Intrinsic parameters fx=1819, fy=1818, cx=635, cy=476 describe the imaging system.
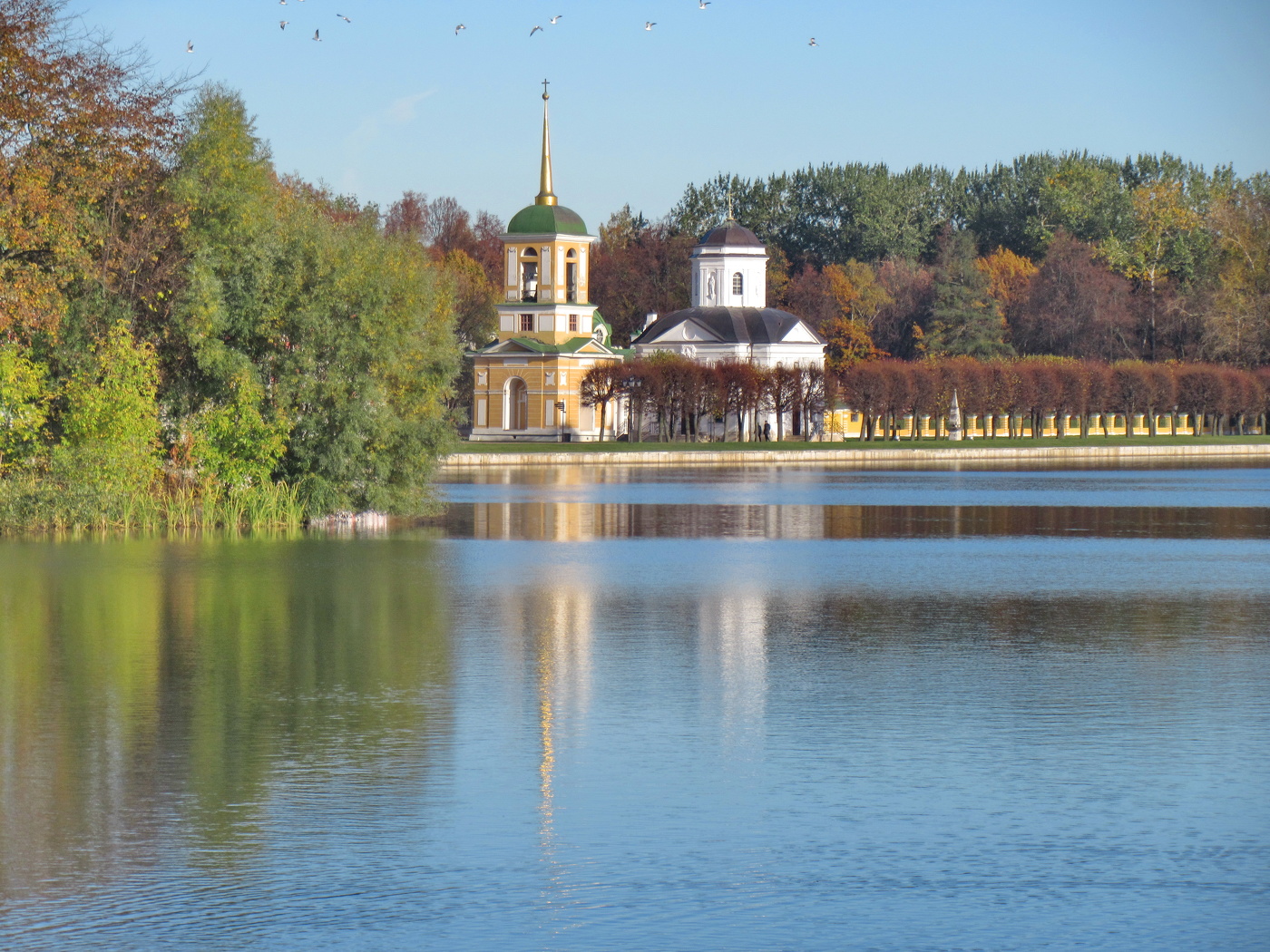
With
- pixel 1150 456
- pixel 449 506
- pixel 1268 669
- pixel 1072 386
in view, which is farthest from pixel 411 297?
pixel 1072 386

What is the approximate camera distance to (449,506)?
40156 mm

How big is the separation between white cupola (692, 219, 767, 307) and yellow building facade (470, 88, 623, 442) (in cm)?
947

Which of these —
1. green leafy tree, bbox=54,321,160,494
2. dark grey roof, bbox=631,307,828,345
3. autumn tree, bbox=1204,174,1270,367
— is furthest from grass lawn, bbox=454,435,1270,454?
green leafy tree, bbox=54,321,160,494

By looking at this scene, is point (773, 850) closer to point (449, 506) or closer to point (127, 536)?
point (127, 536)

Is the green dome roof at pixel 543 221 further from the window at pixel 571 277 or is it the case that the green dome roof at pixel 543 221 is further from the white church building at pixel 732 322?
the white church building at pixel 732 322

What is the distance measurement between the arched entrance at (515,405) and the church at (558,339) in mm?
49

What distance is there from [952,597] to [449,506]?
21141mm

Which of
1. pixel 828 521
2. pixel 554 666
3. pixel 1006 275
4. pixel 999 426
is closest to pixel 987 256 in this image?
pixel 1006 275

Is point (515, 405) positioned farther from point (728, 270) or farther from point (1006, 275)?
point (1006, 275)

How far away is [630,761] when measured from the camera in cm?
1073

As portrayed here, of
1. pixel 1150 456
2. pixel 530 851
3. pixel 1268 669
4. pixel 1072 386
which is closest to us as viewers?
pixel 530 851

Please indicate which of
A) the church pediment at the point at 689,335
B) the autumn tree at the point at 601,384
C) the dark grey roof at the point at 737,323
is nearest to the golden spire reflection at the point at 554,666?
the autumn tree at the point at 601,384

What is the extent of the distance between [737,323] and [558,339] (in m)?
11.2

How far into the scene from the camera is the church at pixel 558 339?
9656 cm
